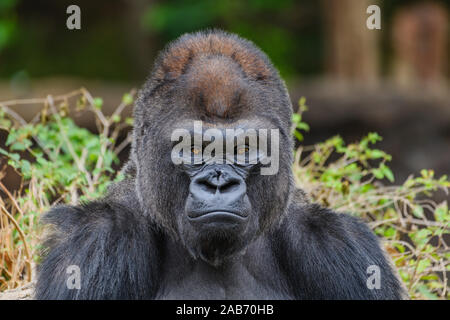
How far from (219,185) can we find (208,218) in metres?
0.17

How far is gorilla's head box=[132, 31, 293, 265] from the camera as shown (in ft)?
12.1

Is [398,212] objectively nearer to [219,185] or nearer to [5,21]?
[219,185]

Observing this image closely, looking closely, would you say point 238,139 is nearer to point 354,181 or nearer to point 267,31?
point 354,181

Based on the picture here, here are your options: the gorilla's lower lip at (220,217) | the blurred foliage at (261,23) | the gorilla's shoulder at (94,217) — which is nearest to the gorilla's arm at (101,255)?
the gorilla's shoulder at (94,217)

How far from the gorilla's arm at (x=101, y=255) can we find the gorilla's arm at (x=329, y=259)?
0.85 meters

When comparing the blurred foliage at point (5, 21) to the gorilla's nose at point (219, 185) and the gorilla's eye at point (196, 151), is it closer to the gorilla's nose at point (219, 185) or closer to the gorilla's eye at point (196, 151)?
the gorilla's eye at point (196, 151)

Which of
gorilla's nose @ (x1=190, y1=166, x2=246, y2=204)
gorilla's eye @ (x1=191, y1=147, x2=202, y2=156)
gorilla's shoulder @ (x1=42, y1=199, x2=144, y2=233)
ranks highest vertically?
gorilla's eye @ (x1=191, y1=147, x2=202, y2=156)

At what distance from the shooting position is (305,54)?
17969 mm

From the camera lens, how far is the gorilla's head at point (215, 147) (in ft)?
12.1

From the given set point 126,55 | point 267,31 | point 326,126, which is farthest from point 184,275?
point 126,55

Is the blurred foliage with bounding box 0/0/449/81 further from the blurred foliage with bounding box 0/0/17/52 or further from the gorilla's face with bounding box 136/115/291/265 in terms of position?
the gorilla's face with bounding box 136/115/291/265

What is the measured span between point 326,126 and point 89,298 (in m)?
10.6

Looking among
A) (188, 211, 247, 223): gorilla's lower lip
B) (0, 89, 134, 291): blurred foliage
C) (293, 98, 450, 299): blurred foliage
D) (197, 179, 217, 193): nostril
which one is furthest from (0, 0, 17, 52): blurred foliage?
(188, 211, 247, 223): gorilla's lower lip

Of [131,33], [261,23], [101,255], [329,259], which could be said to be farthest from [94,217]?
[261,23]
